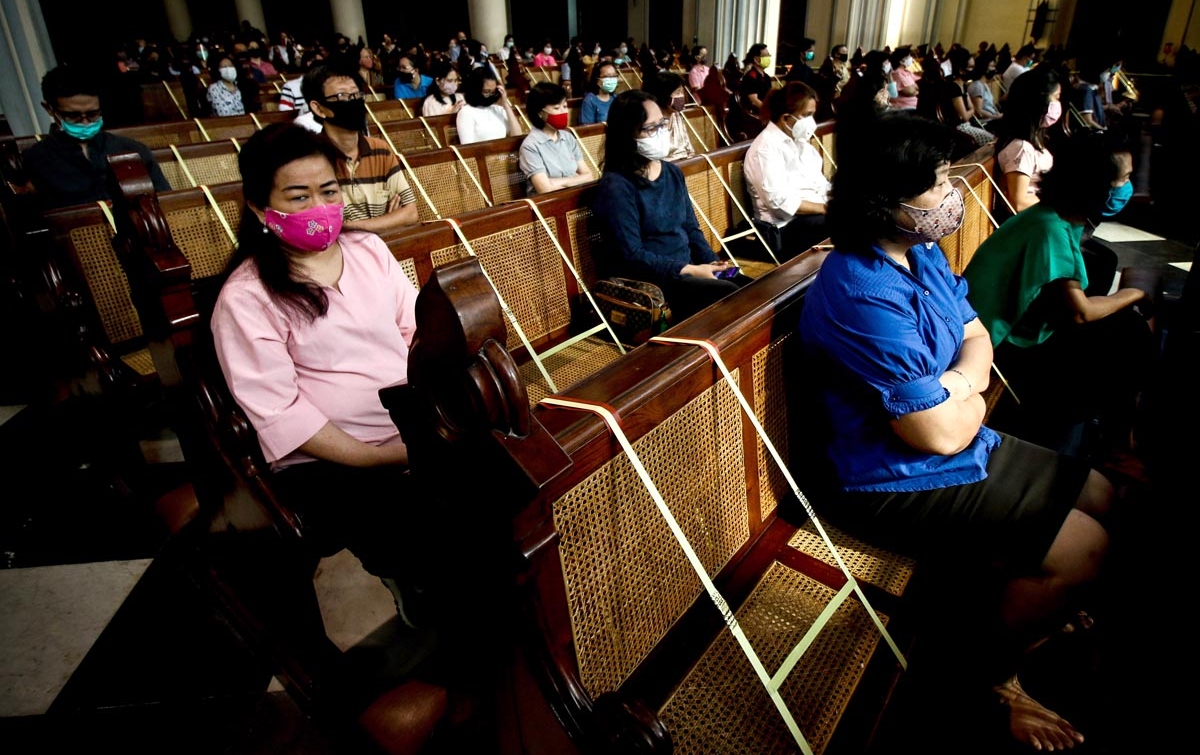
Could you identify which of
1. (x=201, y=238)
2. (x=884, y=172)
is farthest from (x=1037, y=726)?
(x=201, y=238)

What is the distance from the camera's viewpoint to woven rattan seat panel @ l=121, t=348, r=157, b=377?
254 centimetres

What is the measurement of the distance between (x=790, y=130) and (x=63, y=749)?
14.1ft

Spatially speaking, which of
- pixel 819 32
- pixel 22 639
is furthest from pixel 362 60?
pixel 819 32

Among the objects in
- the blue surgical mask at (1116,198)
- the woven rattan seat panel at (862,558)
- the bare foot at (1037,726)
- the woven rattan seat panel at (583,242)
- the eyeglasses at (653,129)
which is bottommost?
the bare foot at (1037,726)

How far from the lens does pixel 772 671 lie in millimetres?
1340

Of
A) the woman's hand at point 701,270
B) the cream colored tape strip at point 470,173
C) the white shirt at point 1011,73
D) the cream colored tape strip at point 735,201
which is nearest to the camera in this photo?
the woman's hand at point 701,270

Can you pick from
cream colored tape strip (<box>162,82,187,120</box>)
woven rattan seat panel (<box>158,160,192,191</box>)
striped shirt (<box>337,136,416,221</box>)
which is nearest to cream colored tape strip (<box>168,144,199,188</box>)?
woven rattan seat panel (<box>158,160,192,191</box>)

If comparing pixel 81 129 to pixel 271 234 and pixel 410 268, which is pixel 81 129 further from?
pixel 271 234

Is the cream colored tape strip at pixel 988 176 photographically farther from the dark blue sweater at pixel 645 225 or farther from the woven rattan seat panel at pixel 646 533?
the woven rattan seat panel at pixel 646 533

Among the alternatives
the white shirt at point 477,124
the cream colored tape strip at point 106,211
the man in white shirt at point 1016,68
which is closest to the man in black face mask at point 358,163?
the cream colored tape strip at point 106,211

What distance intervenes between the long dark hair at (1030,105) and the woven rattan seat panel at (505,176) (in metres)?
3.07

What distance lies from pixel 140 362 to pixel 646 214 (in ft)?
7.23

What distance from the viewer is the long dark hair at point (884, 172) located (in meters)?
1.52

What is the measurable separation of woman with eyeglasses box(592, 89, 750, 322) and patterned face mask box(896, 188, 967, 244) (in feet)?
4.19
